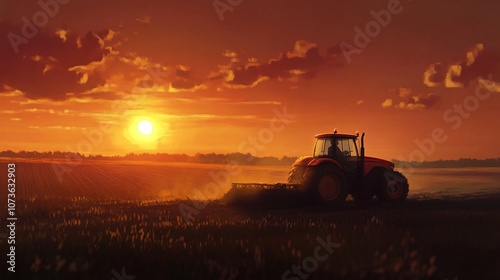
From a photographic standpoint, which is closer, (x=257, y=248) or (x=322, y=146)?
(x=257, y=248)

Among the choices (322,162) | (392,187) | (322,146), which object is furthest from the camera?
(392,187)

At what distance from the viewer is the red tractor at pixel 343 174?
71.3 feet

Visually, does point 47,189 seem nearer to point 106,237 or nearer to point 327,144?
point 327,144

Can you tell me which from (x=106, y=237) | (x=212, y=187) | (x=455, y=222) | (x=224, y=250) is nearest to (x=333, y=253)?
(x=224, y=250)

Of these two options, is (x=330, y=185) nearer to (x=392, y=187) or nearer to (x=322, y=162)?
(x=322, y=162)

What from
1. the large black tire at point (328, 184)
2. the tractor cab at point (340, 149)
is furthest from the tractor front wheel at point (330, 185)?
the tractor cab at point (340, 149)

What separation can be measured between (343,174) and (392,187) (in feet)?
11.4

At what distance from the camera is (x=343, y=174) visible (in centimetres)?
2208

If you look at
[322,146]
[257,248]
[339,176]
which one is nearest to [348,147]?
[322,146]

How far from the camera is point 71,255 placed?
962 cm

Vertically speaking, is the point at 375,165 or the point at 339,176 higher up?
the point at 375,165

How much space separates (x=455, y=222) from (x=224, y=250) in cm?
920

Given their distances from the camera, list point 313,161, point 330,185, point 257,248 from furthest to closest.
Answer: point 330,185 → point 313,161 → point 257,248

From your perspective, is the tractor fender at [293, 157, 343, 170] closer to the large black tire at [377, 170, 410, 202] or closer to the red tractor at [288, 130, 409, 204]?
the red tractor at [288, 130, 409, 204]
